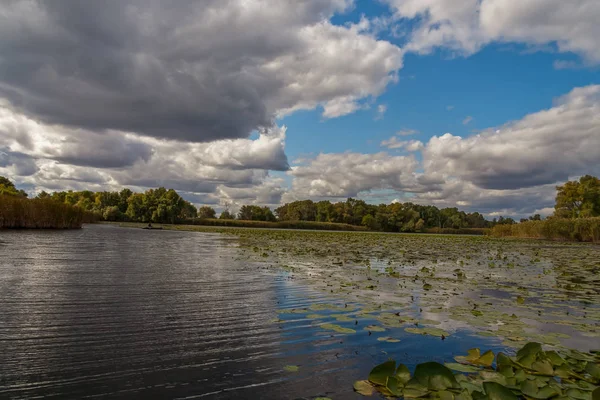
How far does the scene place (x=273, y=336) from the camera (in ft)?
19.8

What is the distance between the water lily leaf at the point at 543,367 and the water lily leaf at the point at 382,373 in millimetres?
1923

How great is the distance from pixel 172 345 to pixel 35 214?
4360 cm

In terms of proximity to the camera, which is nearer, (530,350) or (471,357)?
(530,350)

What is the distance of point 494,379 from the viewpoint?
4328 millimetres

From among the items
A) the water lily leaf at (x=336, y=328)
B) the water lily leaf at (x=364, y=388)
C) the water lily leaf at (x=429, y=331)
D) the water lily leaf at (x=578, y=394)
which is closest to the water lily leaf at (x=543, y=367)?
the water lily leaf at (x=578, y=394)

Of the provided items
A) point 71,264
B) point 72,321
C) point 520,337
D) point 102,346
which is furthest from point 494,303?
point 71,264

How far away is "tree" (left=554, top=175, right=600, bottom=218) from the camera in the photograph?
7625 centimetres

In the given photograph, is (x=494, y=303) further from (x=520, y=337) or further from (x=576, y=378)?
(x=576, y=378)

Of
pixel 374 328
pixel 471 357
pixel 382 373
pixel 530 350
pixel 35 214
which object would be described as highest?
pixel 35 214

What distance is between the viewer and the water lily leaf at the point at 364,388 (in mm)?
3993

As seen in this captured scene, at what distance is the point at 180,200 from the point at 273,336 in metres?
110

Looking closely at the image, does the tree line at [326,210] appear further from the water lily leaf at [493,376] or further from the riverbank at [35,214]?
the water lily leaf at [493,376]

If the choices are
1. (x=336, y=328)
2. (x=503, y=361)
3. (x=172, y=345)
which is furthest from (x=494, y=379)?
(x=172, y=345)

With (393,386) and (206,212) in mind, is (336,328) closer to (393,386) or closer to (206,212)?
(393,386)
